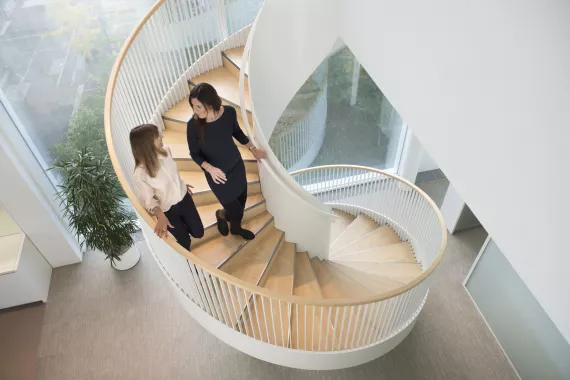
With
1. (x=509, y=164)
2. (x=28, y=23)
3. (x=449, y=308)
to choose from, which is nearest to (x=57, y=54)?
(x=28, y=23)

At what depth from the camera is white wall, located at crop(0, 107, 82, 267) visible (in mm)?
4531

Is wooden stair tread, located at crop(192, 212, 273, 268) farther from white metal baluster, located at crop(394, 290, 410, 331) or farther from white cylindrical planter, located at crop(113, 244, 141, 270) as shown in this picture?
white cylindrical planter, located at crop(113, 244, 141, 270)

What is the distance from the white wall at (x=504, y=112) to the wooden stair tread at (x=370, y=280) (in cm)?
198

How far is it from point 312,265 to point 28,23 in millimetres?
3853

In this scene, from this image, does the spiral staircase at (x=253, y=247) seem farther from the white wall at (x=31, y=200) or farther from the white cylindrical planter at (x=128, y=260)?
the white cylindrical planter at (x=128, y=260)

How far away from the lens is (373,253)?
17.9 ft

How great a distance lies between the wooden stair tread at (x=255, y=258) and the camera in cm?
372

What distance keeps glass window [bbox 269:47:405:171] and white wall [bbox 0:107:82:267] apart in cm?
289

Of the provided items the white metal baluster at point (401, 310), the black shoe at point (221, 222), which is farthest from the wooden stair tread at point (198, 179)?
the white metal baluster at point (401, 310)

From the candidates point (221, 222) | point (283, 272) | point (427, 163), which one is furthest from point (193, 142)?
point (427, 163)

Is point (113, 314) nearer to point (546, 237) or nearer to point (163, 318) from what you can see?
point (163, 318)

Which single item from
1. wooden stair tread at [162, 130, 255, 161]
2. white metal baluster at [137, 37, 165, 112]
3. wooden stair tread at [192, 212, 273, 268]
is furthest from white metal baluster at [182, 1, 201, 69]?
wooden stair tread at [192, 212, 273, 268]

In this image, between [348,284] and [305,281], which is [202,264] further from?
[348,284]

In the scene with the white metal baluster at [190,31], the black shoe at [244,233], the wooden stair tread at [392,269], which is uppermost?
the white metal baluster at [190,31]
